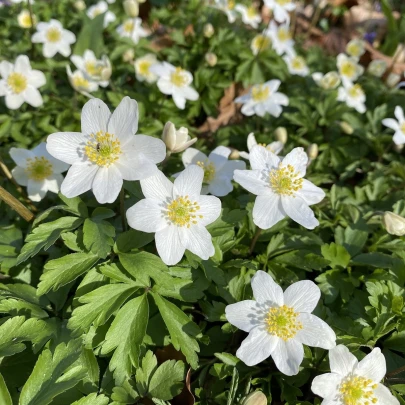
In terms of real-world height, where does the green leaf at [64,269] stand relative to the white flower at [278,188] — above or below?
below

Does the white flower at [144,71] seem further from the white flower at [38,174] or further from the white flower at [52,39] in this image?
the white flower at [38,174]

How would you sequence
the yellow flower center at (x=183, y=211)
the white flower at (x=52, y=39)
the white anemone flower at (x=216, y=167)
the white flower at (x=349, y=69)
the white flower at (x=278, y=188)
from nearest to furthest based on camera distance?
the yellow flower center at (x=183, y=211) < the white flower at (x=278, y=188) < the white anemone flower at (x=216, y=167) < the white flower at (x=52, y=39) < the white flower at (x=349, y=69)

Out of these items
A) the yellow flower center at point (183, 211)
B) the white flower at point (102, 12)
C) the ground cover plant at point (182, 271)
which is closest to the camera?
the ground cover plant at point (182, 271)

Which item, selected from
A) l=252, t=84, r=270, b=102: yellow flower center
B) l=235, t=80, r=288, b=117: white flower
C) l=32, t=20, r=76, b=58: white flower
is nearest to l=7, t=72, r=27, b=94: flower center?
l=32, t=20, r=76, b=58: white flower

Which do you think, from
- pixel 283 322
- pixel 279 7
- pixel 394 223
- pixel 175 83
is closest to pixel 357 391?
pixel 283 322

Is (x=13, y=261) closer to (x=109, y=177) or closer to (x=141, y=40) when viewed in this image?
(x=109, y=177)

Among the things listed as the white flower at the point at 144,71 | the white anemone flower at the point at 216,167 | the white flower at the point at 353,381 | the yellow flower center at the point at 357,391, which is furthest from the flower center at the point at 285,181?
the white flower at the point at 144,71
